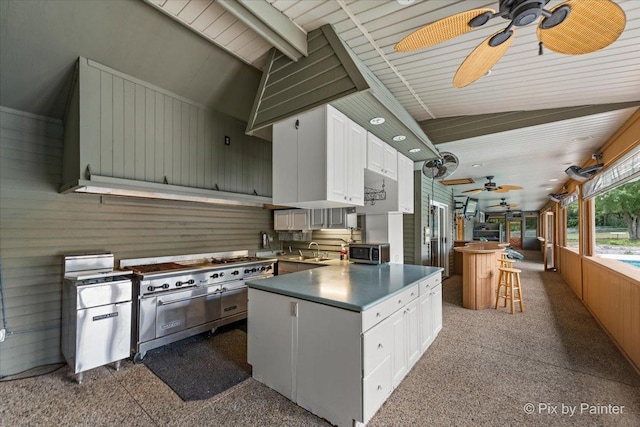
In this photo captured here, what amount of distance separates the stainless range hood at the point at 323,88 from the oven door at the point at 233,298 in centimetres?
211

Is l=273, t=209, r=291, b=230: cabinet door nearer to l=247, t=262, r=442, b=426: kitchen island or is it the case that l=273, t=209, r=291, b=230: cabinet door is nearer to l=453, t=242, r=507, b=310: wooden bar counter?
l=247, t=262, r=442, b=426: kitchen island

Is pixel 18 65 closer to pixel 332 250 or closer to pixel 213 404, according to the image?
pixel 213 404

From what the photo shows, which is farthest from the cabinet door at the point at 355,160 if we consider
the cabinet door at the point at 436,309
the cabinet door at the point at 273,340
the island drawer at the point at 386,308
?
the cabinet door at the point at 436,309

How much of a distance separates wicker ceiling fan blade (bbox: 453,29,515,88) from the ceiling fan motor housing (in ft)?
0.24

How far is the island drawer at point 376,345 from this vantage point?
6.24ft

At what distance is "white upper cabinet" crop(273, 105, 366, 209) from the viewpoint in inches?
98.3

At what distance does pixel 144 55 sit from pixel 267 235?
126 inches

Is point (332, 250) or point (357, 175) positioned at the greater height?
point (357, 175)

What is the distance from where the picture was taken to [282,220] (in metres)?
5.17

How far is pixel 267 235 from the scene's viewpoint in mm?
5172

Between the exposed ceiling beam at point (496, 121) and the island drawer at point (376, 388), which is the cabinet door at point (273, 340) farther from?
the exposed ceiling beam at point (496, 121)

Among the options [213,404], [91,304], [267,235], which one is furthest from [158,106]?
[213,404]

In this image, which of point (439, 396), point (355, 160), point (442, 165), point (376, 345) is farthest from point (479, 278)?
point (376, 345)

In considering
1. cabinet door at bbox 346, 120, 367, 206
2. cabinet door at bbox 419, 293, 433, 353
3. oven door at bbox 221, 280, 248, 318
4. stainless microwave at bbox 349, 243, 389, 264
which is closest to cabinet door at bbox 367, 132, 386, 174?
cabinet door at bbox 346, 120, 367, 206
